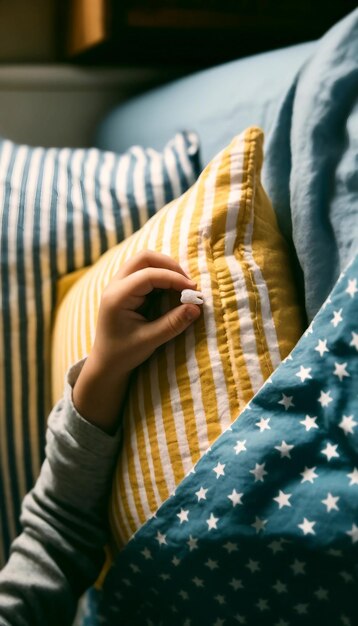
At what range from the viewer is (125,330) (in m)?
0.59

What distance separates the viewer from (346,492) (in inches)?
17.0

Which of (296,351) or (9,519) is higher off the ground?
(296,351)

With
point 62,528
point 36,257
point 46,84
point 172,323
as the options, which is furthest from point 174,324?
point 46,84

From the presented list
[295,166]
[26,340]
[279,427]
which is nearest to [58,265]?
[26,340]

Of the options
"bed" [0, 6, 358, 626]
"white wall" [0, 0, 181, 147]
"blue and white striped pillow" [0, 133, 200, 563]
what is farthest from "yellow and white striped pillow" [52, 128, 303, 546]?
"white wall" [0, 0, 181, 147]

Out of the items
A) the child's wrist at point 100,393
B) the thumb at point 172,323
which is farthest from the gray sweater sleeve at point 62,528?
the thumb at point 172,323

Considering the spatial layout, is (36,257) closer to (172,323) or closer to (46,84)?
(172,323)

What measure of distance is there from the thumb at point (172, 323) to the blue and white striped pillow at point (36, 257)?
323 mm

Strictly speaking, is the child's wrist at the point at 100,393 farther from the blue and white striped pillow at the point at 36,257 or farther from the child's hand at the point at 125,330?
the blue and white striped pillow at the point at 36,257

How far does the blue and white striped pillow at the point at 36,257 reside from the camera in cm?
85

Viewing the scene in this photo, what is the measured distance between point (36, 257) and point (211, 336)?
15.2 inches

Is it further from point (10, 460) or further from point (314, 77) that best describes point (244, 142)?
point (10, 460)

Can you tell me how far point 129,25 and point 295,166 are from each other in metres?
0.55

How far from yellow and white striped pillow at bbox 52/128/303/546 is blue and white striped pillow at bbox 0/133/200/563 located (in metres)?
0.24
